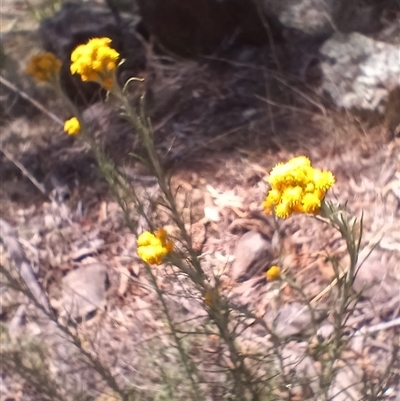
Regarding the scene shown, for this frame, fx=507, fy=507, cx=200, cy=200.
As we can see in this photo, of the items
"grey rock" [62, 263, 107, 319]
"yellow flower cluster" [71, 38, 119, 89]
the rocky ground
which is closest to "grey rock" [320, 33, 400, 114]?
the rocky ground

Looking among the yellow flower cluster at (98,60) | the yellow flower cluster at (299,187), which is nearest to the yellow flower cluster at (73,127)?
the yellow flower cluster at (98,60)

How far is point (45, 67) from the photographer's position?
0.88 meters

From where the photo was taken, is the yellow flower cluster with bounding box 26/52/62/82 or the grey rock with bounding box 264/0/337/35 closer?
the yellow flower cluster with bounding box 26/52/62/82

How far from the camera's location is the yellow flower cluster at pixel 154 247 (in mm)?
654

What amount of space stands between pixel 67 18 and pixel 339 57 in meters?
1.07

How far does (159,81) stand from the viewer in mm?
2021

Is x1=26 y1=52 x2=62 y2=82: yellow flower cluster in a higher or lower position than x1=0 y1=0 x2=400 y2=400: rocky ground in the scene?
higher

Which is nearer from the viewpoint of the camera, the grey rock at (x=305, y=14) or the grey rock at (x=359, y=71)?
the grey rock at (x=359, y=71)

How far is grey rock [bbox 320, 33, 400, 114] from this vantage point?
1548 mm

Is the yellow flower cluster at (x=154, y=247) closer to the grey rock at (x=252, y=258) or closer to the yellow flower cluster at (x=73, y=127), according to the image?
the yellow flower cluster at (x=73, y=127)

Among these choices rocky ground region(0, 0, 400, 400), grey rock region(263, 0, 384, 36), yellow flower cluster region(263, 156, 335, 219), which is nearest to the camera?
yellow flower cluster region(263, 156, 335, 219)

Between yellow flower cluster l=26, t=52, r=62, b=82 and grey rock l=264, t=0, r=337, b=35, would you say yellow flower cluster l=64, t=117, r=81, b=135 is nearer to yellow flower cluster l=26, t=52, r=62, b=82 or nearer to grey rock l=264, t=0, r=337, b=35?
yellow flower cluster l=26, t=52, r=62, b=82

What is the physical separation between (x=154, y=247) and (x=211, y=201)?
0.97 m

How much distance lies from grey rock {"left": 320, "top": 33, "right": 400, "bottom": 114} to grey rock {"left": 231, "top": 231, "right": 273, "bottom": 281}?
557 mm
